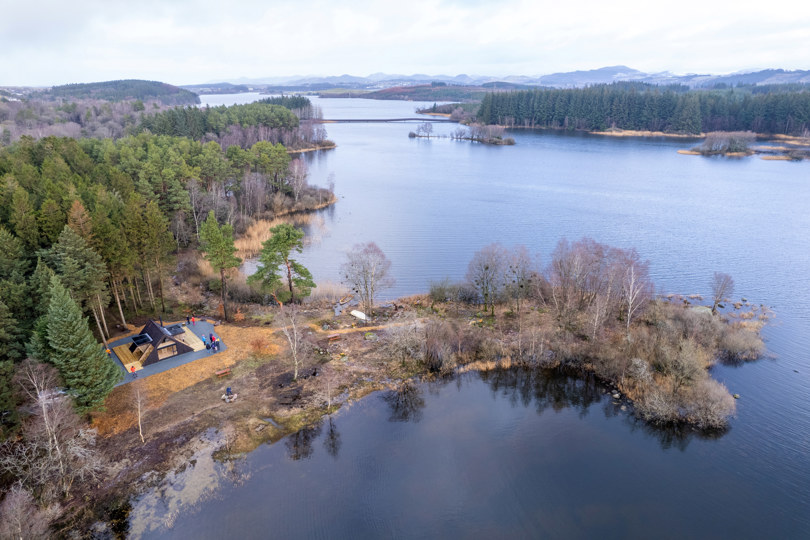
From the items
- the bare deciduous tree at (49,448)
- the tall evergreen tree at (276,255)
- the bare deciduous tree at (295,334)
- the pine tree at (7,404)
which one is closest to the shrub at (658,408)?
the bare deciduous tree at (295,334)

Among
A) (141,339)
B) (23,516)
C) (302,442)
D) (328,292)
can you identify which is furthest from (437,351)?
(23,516)

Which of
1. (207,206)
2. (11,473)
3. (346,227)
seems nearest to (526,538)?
(11,473)

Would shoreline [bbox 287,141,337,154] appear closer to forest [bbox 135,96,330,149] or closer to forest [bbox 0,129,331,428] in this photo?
forest [bbox 135,96,330,149]

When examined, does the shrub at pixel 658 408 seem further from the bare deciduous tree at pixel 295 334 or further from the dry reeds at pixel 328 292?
the dry reeds at pixel 328 292

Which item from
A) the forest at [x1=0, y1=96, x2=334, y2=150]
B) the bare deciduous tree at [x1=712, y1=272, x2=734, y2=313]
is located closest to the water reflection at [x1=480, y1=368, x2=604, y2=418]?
the bare deciduous tree at [x1=712, y1=272, x2=734, y2=313]

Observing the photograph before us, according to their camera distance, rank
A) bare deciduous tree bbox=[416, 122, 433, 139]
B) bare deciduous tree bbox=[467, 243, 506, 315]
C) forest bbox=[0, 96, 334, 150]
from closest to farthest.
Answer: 1. bare deciduous tree bbox=[467, 243, 506, 315]
2. forest bbox=[0, 96, 334, 150]
3. bare deciduous tree bbox=[416, 122, 433, 139]

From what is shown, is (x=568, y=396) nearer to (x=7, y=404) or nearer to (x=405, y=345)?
(x=405, y=345)

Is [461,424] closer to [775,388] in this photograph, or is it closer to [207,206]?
[775,388]

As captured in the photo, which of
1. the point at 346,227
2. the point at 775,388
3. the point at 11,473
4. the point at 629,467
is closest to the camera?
the point at 11,473
